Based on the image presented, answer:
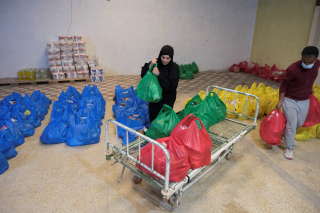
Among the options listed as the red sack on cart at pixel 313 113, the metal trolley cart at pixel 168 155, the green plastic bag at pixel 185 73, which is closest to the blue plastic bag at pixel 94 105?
the metal trolley cart at pixel 168 155

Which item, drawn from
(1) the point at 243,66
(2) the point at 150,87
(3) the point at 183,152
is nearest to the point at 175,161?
(3) the point at 183,152

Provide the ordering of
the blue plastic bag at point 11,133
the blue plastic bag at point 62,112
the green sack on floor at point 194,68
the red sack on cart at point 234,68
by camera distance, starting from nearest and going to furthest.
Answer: the blue plastic bag at point 11,133
the blue plastic bag at point 62,112
the green sack on floor at point 194,68
the red sack on cart at point 234,68

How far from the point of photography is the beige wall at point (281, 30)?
7.30 m

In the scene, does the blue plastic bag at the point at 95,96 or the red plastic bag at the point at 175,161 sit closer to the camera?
the red plastic bag at the point at 175,161

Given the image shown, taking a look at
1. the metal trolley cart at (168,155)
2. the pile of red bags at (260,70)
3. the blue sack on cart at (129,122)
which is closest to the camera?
the metal trolley cart at (168,155)

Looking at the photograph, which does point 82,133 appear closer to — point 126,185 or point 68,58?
point 126,185

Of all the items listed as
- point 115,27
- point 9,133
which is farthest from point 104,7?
point 9,133

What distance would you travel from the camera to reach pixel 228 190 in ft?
8.06

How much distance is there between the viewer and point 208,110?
9.50 ft

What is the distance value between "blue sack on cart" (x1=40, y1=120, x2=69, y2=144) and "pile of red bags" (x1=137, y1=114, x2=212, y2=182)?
67.7 inches

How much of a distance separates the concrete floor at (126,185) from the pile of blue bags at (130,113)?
0.43 m

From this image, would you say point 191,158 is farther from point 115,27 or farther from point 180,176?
point 115,27

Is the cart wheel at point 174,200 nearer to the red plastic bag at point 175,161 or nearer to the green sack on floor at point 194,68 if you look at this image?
the red plastic bag at point 175,161

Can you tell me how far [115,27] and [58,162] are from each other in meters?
5.04
